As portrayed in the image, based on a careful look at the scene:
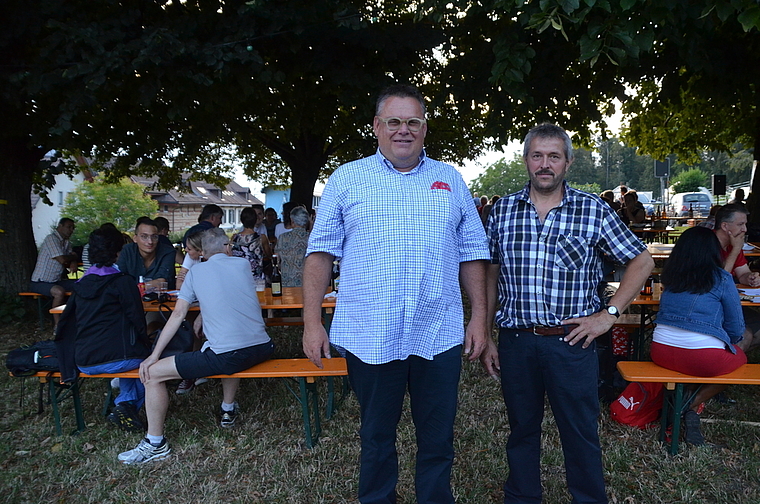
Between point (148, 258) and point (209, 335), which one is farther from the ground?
point (148, 258)

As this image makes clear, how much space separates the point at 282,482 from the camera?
11.5ft

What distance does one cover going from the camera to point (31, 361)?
4172 millimetres

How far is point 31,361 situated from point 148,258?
1.88 m

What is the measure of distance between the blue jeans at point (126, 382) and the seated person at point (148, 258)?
4.69 feet

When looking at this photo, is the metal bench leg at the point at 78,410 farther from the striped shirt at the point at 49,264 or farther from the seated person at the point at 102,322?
the striped shirt at the point at 49,264

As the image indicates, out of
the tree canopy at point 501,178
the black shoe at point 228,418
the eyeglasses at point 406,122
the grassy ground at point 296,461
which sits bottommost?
the grassy ground at point 296,461

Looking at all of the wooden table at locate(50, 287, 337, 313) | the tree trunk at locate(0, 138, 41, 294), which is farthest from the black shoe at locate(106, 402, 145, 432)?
the tree trunk at locate(0, 138, 41, 294)

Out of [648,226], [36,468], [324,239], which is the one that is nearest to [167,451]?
[36,468]

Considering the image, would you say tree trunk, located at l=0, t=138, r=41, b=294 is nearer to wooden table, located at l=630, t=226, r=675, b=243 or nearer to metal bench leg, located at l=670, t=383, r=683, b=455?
metal bench leg, located at l=670, t=383, r=683, b=455

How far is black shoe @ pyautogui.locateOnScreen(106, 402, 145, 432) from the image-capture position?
4.29 m

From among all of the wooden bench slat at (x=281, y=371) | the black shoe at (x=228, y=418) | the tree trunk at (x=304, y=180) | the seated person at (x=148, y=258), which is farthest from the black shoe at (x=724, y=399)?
the tree trunk at (x=304, y=180)

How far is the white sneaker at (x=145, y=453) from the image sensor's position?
3.78 meters

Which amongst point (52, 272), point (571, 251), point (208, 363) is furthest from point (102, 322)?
point (52, 272)

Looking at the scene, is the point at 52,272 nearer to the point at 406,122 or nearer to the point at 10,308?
the point at 10,308
